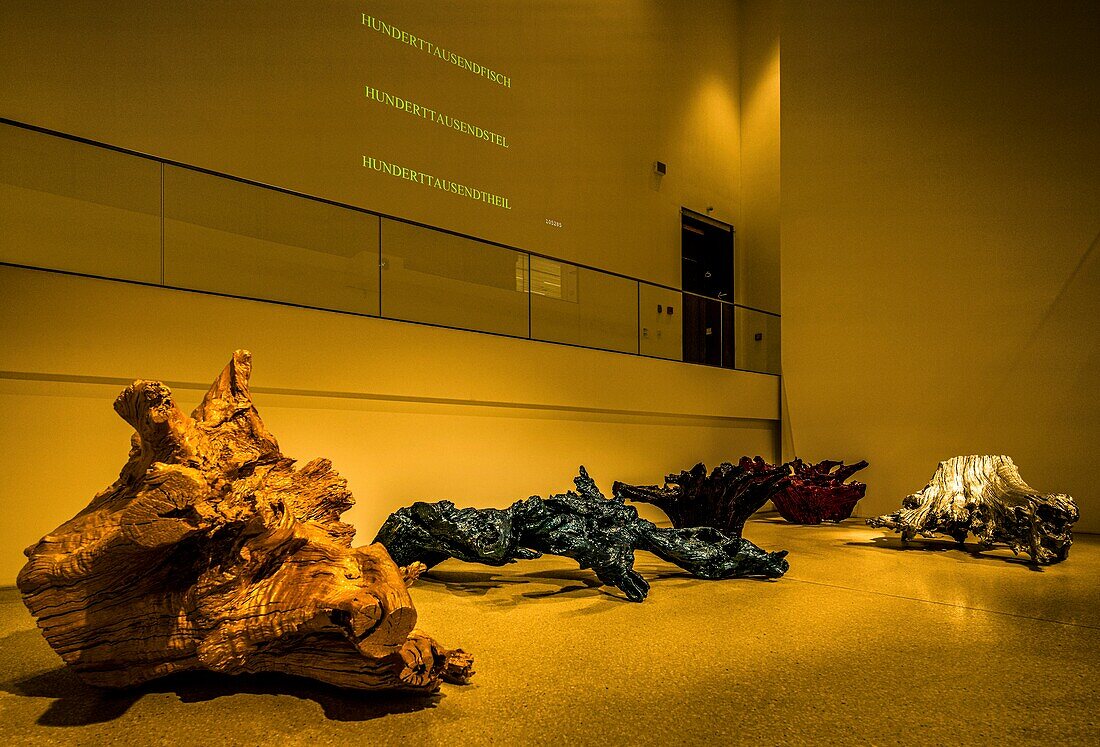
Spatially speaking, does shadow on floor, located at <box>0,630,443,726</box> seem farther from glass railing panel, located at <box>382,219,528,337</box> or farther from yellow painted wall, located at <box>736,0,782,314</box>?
yellow painted wall, located at <box>736,0,782,314</box>

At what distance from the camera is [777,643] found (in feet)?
7.05

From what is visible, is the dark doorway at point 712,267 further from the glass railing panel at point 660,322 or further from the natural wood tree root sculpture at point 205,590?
the natural wood tree root sculpture at point 205,590

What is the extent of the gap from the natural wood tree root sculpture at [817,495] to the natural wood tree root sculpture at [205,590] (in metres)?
4.82

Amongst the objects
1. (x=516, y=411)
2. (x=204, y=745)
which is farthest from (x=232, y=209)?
(x=204, y=745)

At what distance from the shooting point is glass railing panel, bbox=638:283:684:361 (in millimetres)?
6379

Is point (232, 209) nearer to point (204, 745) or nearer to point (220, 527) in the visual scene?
point (220, 527)

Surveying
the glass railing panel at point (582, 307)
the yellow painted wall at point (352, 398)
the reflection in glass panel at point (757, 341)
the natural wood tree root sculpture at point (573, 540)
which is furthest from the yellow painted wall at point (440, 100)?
the natural wood tree root sculpture at point (573, 540)

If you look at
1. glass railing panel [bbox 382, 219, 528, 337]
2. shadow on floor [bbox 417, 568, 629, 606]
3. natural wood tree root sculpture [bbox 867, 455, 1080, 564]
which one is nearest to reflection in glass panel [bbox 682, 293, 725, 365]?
glass railing panel [bbox 382, 219, 528, 337]

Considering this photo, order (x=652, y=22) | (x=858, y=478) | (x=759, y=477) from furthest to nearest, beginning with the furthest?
1. (x=652, y=22)
2. (x=858, y=478)
3. (x=759, y=477)

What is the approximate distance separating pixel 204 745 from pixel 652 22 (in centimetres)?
908

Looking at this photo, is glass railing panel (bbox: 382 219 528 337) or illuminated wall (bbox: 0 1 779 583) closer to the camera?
illuminated wall (bbox: 0 1 779 583)

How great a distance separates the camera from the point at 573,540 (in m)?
2.92

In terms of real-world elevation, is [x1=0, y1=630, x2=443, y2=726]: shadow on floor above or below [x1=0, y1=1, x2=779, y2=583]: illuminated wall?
below

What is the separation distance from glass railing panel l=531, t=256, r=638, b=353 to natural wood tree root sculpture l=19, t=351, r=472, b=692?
392 centimetres
